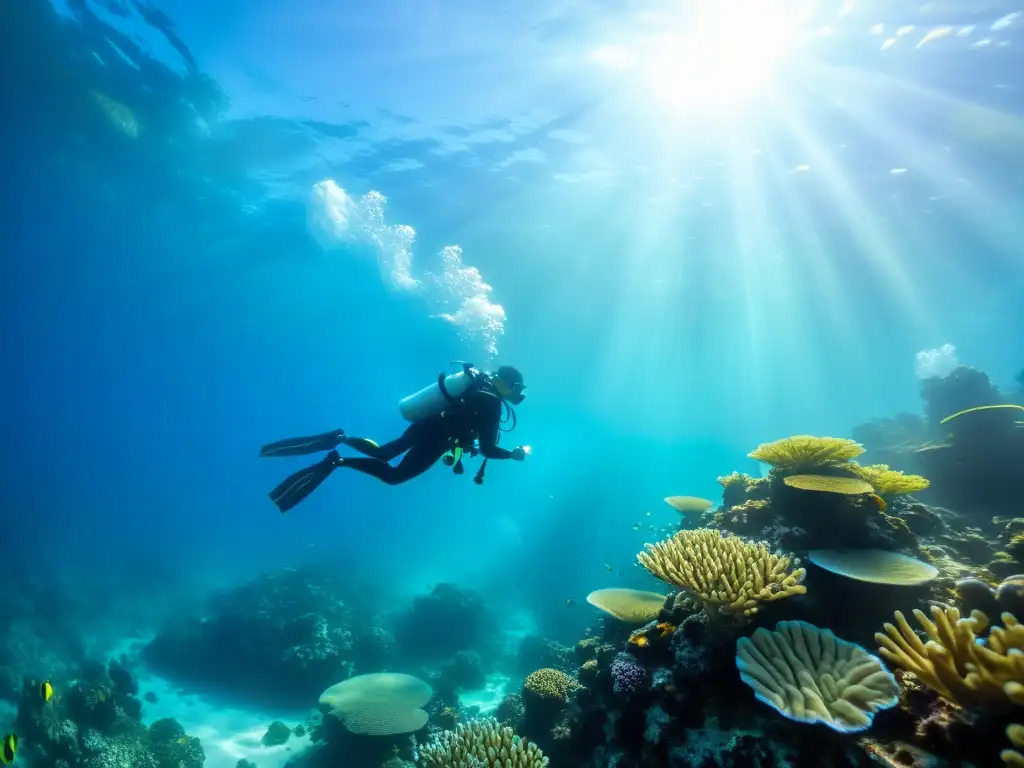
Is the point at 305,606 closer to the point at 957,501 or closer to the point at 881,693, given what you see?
the point at 881,693

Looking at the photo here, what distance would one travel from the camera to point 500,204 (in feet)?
85.2

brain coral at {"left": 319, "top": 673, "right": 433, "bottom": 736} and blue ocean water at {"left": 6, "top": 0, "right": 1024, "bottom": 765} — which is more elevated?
blue ocean water at {"left": 6, "top": 0, "right": 1024, "bottom": 765}

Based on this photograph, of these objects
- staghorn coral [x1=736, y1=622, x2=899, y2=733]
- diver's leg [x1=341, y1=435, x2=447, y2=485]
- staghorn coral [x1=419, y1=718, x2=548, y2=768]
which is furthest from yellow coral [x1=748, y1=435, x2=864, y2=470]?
diver's leg [x1=341, y1=435, x2=447, y2=485]

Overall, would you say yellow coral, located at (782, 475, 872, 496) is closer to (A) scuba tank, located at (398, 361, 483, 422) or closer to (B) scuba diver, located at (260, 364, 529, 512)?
(B) scuba diver, located at (260, 364, 529, 512)

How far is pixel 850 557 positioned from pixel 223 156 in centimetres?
3077

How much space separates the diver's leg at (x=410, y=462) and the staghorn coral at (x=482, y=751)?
3.90m

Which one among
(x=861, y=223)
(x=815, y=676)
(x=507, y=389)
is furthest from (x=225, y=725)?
(x=861, y=223)

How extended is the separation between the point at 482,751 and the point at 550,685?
2.80 metres

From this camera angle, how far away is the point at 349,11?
15.8 metres

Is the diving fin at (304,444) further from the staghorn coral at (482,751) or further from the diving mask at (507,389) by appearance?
the staghorn coral at (482,751)

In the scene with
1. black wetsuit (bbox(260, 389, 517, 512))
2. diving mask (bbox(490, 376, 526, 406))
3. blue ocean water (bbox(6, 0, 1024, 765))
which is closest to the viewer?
black wetsuit (bbox(260, 389, 517, 512))

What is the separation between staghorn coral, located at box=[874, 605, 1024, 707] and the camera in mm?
2455

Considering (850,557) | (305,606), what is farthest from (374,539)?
(850,557)

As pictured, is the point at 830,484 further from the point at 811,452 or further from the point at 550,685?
the point at 550,685
